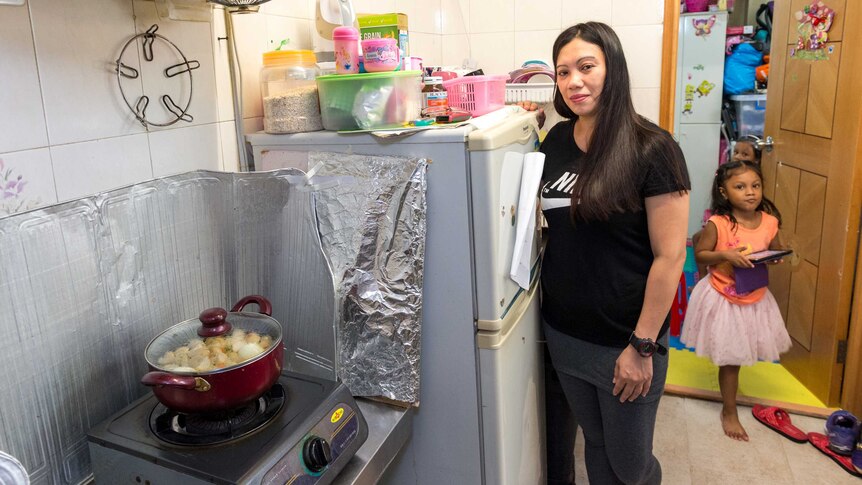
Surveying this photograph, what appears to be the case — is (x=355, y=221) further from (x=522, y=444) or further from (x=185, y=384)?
(x=522, y=444)

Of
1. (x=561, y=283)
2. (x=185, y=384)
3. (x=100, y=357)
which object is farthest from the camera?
(x=561, y=283)

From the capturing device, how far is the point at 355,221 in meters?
1.30

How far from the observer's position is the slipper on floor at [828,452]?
6.90ft

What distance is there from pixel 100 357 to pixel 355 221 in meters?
0.55

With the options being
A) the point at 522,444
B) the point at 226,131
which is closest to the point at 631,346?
the point at 522,444

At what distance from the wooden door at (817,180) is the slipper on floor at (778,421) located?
24cm

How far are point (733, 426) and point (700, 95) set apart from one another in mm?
2553

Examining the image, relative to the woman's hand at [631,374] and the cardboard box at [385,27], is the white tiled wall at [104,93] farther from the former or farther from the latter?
the woman's hand at [631,374]

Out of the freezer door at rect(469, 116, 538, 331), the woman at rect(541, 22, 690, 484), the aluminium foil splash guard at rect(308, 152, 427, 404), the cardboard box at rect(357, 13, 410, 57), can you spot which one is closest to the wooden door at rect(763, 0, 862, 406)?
the woman at rect(541, 22, 690, 484)

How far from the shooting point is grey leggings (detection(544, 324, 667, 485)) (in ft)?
4.97

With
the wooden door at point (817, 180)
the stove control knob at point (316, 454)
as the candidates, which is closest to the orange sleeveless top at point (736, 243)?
the wooden door at point (817, 180)

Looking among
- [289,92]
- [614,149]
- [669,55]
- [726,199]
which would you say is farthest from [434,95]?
[726,199]

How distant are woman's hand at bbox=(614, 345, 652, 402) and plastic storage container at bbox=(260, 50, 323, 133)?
93 cm

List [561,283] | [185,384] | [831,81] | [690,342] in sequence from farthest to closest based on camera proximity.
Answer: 1. [690,342]
2. [831,81]
3. [561,283]
4. [185,384]
